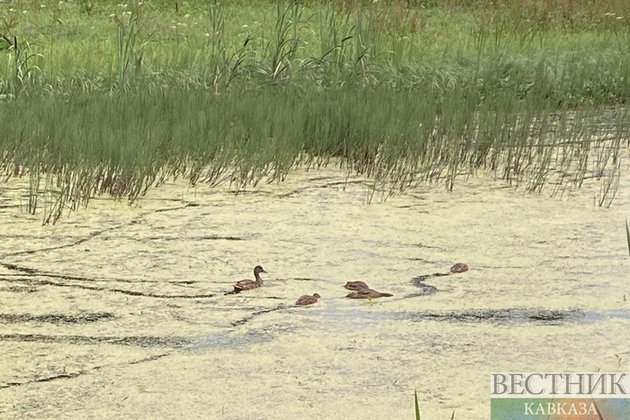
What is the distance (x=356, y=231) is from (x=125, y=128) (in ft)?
5.28

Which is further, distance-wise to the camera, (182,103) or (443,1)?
(443,1)

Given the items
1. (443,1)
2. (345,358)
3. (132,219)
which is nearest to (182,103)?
(132,219)

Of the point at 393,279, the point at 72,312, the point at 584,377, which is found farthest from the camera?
the point at 393,279

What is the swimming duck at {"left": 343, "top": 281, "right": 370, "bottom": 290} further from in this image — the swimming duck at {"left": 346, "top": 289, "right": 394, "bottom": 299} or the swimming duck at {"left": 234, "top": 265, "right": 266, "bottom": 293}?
the swimming duck at {"left": 234, "top": 265, "right": 266, "bottom": 293}

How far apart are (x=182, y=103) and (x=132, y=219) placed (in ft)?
5.22

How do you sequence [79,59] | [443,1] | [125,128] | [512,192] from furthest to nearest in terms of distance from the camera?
[443,1] → [79,59] → [125,128] → [512,192]

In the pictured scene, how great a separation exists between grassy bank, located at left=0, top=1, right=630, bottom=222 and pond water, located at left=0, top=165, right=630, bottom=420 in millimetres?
271

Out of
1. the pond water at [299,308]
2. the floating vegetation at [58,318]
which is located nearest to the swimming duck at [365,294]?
the pond water at [299,308]

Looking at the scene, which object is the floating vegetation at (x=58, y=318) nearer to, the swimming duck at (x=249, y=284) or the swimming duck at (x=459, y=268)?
the swimming duck at (x=249, y=284)

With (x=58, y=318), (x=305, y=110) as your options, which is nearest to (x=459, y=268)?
(x=58, y=318)

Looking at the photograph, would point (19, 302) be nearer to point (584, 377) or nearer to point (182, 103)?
point (584, 377)

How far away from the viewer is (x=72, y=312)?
2934 mm

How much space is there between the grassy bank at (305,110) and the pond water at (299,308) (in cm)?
27

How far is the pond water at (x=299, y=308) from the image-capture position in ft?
7.84
